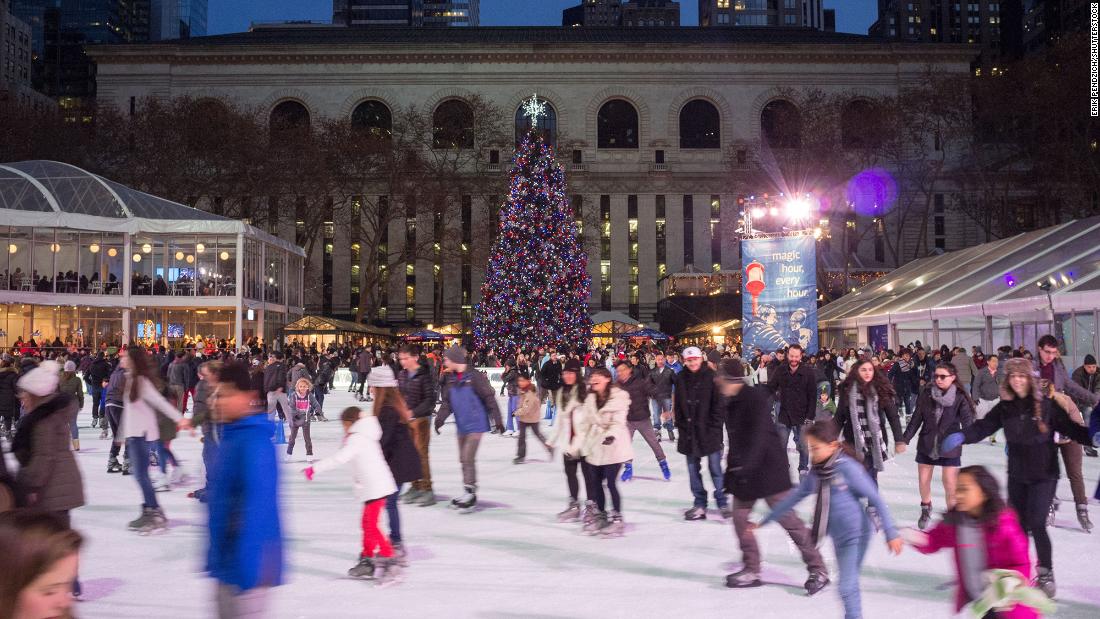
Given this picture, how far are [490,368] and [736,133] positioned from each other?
1558 inches

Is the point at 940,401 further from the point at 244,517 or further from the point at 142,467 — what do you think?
the point at 142,467

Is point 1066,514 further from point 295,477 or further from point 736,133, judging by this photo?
point 736,133

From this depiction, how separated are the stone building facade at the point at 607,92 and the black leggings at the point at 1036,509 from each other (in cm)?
5645

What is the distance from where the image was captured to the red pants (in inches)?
234

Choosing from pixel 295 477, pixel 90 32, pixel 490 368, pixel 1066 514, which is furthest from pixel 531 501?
pixel 90 32

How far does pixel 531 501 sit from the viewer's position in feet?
30.3

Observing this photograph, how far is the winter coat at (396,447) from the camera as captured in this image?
686 cm

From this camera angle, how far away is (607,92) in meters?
63.9

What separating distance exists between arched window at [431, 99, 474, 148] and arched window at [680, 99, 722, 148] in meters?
15.0

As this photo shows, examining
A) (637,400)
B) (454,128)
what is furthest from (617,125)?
(637,400)

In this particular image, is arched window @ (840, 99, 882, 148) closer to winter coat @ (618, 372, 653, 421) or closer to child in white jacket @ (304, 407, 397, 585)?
winter coat @ (618, 372, 653, 421)

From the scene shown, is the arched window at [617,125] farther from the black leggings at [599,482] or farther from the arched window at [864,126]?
the black leggings at [599,482]

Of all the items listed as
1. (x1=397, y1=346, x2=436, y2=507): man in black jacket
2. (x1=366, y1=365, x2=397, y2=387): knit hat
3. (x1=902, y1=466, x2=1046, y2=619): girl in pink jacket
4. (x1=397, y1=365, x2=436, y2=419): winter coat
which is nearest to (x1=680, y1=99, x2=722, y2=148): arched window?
(x1=397, y1=346, x2=436, y2=507): man in black jacket

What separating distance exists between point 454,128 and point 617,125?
11821 millimetres
